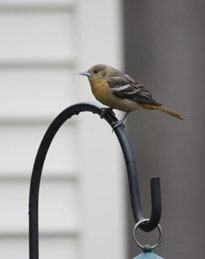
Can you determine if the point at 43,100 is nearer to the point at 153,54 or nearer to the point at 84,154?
the point at 84,154

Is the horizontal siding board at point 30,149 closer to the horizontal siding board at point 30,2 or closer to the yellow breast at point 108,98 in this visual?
the horizontal siding board at point 30,2

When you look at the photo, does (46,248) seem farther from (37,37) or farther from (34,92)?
(37,37)

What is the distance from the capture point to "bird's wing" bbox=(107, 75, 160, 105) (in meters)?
3.55

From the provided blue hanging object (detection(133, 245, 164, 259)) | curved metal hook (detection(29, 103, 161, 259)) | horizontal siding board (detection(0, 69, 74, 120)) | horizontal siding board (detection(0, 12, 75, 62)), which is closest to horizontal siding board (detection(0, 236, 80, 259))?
horizontal siding board (detection(0, 69, 74, 120))

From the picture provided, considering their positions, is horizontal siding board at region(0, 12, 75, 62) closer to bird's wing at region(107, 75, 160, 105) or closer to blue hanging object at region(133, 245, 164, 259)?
bird's wing at region(107, 75, 160, 105)

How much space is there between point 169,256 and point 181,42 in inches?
43.2

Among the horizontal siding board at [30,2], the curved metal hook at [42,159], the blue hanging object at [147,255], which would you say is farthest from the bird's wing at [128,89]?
the blue hanging object at [147,255]

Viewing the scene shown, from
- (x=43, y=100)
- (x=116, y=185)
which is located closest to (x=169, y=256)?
(x=116, y=185)

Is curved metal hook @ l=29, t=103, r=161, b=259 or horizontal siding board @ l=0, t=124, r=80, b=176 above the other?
curved metal hook @ l=29, t=103, r=161, b=259

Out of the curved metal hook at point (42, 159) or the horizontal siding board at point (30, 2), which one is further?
the horizontal siding board at point (30, 2)

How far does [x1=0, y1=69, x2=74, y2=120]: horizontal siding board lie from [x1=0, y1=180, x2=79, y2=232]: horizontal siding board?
1.04 ft

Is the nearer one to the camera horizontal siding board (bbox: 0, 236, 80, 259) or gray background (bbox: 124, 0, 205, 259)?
horizontal siding board (bbox: 0, 236, 80, 259)

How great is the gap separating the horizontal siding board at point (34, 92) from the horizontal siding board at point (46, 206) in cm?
32

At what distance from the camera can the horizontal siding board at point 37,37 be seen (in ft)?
14.7
